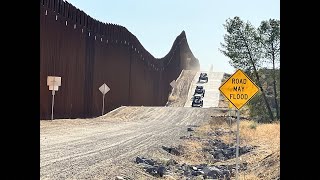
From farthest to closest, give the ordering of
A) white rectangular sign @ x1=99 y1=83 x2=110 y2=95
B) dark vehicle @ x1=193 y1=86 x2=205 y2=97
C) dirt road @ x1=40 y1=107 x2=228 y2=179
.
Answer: dark vehicle @ x1=193 y1=86 x2=205 y2=97
white rectangular sign @ x1=99 y1=83 x2=110 y2=95
dirt road @ x1=40 y1=107 x2=228 y2=179

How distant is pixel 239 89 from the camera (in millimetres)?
14336

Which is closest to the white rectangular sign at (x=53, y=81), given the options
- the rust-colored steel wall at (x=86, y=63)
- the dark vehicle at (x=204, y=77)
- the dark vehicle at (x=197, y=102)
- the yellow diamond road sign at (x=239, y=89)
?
the rust-colored steel wall at (x=86, y=63)

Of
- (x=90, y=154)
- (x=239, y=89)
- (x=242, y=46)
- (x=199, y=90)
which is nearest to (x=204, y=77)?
(x=199, y=90)

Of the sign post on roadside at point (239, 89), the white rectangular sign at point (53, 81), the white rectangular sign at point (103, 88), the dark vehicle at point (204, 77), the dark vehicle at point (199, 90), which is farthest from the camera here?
the dark vehicle at point (204, 77)

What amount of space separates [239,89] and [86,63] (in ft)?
101

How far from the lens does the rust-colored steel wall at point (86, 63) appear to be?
35.0 m

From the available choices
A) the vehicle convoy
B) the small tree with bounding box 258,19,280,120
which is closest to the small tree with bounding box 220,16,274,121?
the small tree with bounding box 258,19,280,120

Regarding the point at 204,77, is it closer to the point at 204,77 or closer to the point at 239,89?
the point at 204,77

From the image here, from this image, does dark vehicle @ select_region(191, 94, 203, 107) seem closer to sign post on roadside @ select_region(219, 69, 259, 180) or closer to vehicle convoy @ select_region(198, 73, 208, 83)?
vehicle convoy @ select_region(198, 73, 208, 83)

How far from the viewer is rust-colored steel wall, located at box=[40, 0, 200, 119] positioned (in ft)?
115

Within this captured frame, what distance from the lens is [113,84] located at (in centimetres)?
5162

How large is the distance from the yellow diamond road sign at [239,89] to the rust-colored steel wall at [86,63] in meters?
21.7

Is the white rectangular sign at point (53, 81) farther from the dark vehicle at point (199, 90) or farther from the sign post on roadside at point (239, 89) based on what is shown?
the dark vehicle at point (199, 90)
